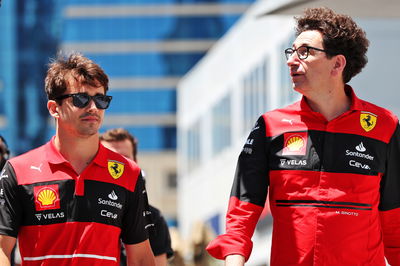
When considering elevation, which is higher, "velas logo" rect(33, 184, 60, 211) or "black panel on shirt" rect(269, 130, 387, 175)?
"black panel on shirt" rect(269, 130, 387, 175)

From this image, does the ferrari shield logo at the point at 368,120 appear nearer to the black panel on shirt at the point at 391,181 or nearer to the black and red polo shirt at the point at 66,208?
the black panel on shirt at the point at 391,181

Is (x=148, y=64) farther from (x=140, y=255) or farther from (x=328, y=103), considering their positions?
(x=328, y=103)

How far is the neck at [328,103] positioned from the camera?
6535 mm

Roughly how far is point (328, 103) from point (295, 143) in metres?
0.29

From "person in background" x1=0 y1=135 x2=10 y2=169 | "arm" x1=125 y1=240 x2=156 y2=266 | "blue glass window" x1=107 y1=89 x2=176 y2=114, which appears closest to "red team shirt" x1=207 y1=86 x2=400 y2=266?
"arm" x1=125 y1=240 x2=156 y2=266

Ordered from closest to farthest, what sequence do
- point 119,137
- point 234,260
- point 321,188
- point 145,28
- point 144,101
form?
point 234,260
point 321,188
point 119,137
point 144,101
point 145,28

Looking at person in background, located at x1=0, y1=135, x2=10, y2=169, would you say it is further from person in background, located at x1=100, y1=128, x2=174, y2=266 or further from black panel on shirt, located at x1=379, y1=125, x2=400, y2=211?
black panel on shirt, located at x1=379, y1=125, x2=400, y2=211

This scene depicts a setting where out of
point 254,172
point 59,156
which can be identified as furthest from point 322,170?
point 59,156

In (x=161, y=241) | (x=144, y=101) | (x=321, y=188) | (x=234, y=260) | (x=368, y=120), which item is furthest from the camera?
(x=144, y=101)

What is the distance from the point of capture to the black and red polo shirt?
6.34m

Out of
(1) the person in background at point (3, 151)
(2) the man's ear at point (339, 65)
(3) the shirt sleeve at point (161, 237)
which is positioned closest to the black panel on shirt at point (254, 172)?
(2) the man's ear at point (339, 65)

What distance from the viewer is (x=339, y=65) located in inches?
261

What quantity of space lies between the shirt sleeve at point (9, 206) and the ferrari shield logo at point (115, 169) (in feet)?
1.69

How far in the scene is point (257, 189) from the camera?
6.42m
